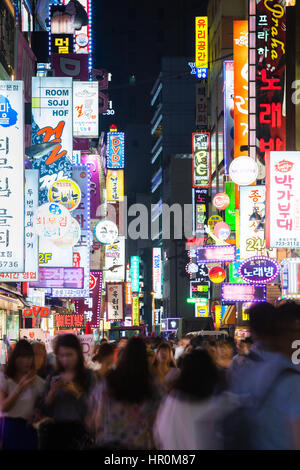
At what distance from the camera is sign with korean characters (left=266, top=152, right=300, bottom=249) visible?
76.7 feet

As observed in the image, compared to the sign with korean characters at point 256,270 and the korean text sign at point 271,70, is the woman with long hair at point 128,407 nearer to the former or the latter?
the sign with korean characters at point 256,270

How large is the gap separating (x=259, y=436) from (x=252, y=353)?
46.2 inches

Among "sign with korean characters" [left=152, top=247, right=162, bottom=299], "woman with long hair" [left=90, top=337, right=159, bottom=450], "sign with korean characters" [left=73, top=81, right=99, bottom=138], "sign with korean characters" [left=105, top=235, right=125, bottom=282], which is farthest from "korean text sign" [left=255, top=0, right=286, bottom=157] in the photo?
"sign with korean characters" [left=152, top=247, right=162, bottom=299]

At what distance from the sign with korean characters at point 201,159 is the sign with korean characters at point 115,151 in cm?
945

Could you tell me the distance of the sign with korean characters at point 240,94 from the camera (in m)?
34.8

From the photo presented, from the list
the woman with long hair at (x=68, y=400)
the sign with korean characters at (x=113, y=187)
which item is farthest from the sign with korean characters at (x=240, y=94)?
the sign with korean characters at (x=113, y=187)

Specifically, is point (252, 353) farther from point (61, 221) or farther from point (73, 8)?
point (73, 8)

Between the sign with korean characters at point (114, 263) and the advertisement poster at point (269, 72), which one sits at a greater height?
the advertisement poster at point (269, 72)

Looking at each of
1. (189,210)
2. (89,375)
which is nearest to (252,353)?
(89,375)

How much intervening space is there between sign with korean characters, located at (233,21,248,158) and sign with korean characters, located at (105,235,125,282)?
3377cm

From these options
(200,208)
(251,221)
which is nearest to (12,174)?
(251,221)

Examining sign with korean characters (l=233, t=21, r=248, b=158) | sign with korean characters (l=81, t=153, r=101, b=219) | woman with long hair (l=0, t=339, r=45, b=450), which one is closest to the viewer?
woman with long hair (l=0, t=339, r=45, b=450)

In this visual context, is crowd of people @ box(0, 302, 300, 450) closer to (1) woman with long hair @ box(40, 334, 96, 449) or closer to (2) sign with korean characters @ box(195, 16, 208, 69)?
(1) woman with long hair @ box(40, 334, 96, 449)
